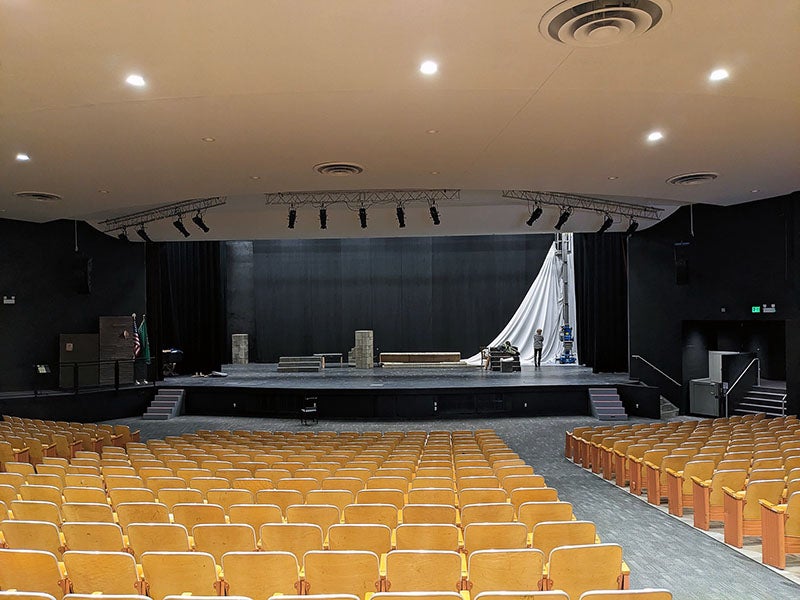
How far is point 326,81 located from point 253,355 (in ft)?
78.4

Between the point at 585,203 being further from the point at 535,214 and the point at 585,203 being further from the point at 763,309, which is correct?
the point at 763,309

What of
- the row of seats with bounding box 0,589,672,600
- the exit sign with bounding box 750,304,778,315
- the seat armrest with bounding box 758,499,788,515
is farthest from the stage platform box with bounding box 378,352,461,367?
the row of seats with bounding box 0,589,672,600

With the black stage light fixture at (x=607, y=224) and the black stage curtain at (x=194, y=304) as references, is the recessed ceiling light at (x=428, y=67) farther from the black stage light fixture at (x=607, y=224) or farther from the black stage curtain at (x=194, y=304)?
the black stage curtain at (x=194, y=304)

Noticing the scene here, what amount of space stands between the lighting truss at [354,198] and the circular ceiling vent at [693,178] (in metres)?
5.48

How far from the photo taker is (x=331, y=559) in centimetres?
366

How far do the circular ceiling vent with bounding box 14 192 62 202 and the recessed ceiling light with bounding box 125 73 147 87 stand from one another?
7239 mm

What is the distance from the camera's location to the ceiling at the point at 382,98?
19.3ft

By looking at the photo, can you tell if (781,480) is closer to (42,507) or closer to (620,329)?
(42,507)

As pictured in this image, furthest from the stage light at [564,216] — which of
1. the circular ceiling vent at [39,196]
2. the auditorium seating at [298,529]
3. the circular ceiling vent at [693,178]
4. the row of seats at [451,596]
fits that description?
the row of seats at [451,596]

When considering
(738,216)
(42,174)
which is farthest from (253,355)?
(738,216)

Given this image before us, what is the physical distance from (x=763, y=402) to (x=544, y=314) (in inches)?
463

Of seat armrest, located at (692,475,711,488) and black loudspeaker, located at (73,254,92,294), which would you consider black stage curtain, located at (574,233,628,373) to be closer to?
seat armrest, located at (692,475,711,488)

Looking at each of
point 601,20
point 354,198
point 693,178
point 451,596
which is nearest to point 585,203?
point 693,178

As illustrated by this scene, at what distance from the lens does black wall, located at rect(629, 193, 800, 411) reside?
48.6 feet
